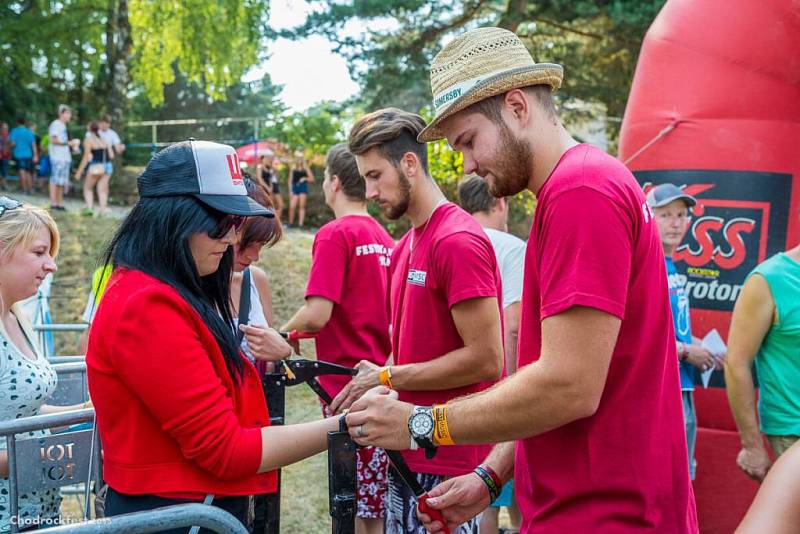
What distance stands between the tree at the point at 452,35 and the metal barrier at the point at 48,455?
14463 millimetres

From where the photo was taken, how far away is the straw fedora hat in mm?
2100

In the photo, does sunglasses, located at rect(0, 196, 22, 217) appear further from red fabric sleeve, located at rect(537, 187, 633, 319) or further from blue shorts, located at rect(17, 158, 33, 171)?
blue shorts, located at rect(17, 158, 33, 171)

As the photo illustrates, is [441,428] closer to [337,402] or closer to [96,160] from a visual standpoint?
[337,402]

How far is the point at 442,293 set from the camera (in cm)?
317

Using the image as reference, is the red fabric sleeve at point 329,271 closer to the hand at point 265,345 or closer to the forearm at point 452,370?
the hand at point 265,345

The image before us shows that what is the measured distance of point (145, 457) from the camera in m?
2.05

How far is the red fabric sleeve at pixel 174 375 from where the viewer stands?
6.50 ft

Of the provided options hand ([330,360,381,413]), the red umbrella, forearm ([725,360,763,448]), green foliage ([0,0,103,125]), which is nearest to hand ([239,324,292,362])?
hand ([330,360,381,413])

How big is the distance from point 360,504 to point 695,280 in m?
2.58

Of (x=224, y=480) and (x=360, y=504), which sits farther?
(x=360, y=504)

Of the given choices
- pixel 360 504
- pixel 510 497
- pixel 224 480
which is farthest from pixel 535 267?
pixel 510 497

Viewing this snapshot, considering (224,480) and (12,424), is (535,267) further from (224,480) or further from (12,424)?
(12,424)

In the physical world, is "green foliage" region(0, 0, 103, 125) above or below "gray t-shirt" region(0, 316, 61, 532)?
above

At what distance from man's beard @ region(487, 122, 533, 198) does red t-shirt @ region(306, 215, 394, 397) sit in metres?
2.33
